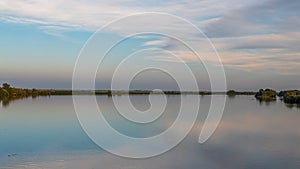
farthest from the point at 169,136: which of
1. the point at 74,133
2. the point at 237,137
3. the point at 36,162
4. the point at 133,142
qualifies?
the point at 36,162

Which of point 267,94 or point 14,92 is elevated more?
point 14,92

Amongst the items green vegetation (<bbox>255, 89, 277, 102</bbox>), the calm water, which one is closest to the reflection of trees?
the calm water

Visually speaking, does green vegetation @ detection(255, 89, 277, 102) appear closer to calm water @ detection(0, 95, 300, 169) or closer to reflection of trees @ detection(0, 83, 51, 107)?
reflection of trees @ detection(0, 83, 51, 107)

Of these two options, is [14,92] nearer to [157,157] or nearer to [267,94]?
[267,94]

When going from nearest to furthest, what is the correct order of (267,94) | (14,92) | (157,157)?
(157,157) < (14,92) < (267,94)

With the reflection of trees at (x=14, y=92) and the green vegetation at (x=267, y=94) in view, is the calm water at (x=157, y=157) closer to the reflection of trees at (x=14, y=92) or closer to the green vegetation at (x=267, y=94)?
the reflection of trees at (x=14, y=92)

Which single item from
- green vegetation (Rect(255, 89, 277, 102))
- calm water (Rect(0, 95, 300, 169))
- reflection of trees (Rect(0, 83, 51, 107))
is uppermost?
reflection of trees (Rect(0, 83, 51, 107))

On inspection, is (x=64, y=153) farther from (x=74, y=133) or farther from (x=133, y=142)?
(x=74, y=133)

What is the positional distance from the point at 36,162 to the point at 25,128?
6.18 m

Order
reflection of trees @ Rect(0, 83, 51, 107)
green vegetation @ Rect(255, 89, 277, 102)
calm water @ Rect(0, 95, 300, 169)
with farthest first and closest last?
green vegetation @ Rect(255, 89, 277, 102) < reflection of trees @ Rect(0, 83, 51, 107) < calm water @ Rect(0, 95, 300, 169)

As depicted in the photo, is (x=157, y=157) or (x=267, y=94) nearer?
(x=157, y=157)

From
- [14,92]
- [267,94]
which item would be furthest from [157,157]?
[267,94]

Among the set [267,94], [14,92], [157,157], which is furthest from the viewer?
[267,94]

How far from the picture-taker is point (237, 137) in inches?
484
